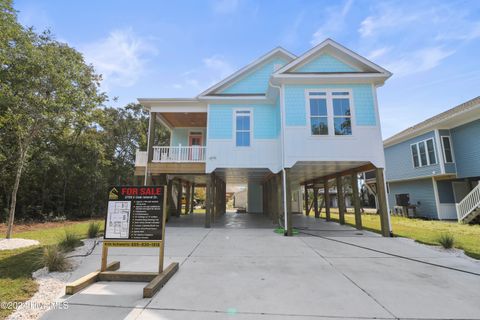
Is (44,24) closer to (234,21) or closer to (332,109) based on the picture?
(234,21)

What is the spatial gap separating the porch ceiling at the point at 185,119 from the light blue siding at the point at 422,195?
16.3 metres

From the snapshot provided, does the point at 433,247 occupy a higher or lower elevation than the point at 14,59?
lower

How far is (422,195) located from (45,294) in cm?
2108

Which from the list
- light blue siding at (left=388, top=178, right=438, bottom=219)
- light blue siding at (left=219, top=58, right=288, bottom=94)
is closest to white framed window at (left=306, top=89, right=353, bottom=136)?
light blue siding at (left=219, top=58, right=288, bottom=94)

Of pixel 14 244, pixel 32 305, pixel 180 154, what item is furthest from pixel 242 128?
pixel 32 305

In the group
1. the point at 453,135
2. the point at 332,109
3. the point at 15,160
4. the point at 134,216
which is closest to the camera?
the point at 134,216

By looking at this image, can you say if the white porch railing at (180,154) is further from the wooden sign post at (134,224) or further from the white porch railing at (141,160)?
the wooden sign post at (134,224)

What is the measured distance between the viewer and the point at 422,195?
657 inches

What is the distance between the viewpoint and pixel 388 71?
916 centimetres

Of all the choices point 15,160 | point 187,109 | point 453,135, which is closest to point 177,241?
Result: point 187,109

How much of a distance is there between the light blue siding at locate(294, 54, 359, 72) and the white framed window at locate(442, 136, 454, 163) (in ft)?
32.2

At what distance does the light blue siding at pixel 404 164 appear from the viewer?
50.4 feet

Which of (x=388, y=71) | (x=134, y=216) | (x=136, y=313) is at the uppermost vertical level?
(x=388, y=71)

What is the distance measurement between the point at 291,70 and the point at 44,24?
10957 millimetres
